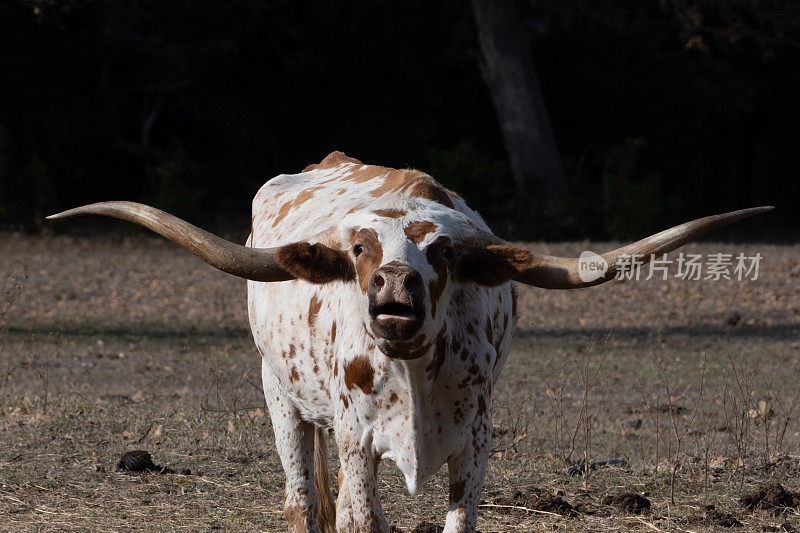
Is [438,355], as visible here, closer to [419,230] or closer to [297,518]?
[419,230]

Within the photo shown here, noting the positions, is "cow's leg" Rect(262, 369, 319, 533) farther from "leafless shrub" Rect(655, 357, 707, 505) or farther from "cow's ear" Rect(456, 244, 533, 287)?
"leafless shrub" Rect(655, 357, 707, 505)

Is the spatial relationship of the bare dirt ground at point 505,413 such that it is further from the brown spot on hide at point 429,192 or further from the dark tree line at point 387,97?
the dark tree line at point 387,97

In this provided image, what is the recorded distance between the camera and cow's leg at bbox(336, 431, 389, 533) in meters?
4.31

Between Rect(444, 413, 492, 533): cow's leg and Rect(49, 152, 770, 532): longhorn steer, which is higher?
Rect(49, 152, 770, 532): longhorn steer

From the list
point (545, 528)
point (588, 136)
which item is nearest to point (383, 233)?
point (545, 528)

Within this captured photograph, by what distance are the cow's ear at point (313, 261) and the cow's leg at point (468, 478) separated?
2.92 ft

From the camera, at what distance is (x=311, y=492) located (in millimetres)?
5484

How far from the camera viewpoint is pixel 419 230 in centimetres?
409

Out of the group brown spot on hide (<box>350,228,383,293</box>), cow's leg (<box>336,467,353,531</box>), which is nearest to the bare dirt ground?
cow's leg (<box>336,467,353,531</box>)

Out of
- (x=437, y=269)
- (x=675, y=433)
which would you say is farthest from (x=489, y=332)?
(x=675, y=433)

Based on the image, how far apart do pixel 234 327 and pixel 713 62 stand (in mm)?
20036

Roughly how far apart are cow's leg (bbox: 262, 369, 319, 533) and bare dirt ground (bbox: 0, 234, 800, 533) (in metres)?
0.40

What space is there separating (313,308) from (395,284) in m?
1.17

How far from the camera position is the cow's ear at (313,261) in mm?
→ 4246
